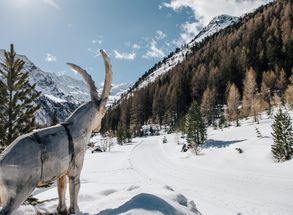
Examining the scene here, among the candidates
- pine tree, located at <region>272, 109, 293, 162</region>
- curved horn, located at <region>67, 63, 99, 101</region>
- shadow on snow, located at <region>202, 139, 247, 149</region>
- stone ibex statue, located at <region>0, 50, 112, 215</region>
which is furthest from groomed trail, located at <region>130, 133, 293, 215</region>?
shadow on snow, located at <region>202, 139, 247, 149</region>

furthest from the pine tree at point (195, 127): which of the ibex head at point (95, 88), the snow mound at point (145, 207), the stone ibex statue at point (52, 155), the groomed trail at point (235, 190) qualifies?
the snow mound at point (145, 207)

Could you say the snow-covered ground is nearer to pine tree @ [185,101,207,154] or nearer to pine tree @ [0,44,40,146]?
pine tree @ [0,44,40,146]

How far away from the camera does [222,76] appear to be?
Answer: 106938 millimetres

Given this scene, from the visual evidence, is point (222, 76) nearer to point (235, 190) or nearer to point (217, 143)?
point (217, 143)

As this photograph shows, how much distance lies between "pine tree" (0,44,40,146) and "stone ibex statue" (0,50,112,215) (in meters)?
4.19

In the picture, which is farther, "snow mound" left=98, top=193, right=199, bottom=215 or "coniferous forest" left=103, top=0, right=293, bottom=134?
"coniferous forest" left=103, top=0, right=293, bottom=134

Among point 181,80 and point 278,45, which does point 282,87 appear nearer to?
point 278,45

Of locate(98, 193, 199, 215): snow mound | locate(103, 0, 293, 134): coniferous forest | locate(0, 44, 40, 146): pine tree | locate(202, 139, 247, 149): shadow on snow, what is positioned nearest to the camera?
locate(98, 193, 199, 215): snow mound

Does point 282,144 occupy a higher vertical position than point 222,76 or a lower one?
lower

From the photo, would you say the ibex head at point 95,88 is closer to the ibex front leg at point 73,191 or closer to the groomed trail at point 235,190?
the ibex front leg at point 73,191

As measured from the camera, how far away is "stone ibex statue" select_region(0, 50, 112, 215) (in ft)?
13.2

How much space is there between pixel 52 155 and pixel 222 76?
106m

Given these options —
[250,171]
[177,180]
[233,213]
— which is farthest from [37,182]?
[250,171]

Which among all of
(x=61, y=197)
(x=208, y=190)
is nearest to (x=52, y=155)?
(x=61, y=197)
